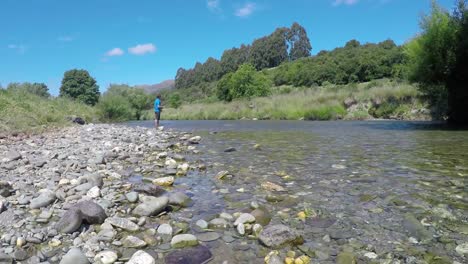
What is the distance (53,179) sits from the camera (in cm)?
601

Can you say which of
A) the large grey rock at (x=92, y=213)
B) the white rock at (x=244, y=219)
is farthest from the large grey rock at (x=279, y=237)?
the large grey rock at (x=92, y=213)

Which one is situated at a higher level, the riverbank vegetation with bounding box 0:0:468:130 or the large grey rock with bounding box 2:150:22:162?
the riverbank vegetation with bounding box 0:0:468:130

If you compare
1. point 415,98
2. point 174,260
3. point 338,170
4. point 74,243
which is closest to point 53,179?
point 74,243

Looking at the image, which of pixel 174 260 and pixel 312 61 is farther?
pixel 312 61

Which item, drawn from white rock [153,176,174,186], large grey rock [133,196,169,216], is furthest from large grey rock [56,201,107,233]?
white rock [153,176,174,186]

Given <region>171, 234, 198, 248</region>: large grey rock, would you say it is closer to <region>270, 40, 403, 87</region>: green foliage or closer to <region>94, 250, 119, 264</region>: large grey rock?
<region>94, 250, 119, 264</region>: large grey rock

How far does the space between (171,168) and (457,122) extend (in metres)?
19.8

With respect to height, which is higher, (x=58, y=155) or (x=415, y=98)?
(x=415, y=98)

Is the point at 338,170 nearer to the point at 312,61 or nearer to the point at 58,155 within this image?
the point at 58,155

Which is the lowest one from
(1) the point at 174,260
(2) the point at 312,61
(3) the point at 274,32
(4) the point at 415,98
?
(1) the point at 174,260

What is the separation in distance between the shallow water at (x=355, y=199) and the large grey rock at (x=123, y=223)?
0.83 metres

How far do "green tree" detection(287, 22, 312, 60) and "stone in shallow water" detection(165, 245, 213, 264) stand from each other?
13368 cm

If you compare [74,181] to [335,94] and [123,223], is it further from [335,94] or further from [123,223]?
[335,94]

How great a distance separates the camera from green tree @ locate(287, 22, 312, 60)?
433 feet
